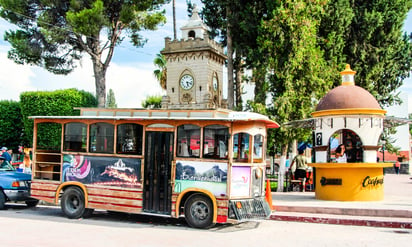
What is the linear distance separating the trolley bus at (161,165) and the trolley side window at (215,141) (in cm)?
2

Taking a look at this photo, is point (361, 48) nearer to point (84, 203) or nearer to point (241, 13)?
point (241, 13)

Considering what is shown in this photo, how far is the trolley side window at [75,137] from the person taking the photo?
469 inches

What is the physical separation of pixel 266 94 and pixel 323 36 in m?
6.51

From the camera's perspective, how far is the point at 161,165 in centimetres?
1112

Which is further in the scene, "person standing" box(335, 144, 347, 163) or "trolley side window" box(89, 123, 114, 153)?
"person standing" box(335, 144, 347, 163)

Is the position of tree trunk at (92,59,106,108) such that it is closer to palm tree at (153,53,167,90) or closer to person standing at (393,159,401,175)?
palm tree at (153,53,167,90)

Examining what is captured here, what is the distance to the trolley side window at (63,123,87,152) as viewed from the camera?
11.9 m

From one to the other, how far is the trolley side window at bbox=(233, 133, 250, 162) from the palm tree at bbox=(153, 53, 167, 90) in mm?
30847

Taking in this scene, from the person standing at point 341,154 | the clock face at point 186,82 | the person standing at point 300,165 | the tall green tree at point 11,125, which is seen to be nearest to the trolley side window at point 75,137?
the person standing at point 341,154

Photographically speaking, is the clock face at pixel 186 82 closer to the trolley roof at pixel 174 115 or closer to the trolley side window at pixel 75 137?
the trolley roof at pixel 174 115

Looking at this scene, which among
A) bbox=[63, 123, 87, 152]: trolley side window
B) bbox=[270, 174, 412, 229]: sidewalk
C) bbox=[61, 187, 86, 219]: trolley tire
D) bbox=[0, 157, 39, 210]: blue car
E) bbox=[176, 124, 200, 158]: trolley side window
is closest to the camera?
bbox=[176, 124, 200, 158]: trolley side window

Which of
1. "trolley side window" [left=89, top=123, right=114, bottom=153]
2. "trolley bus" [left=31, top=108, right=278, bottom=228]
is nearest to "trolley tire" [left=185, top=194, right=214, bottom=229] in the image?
"trolley bus" [left=31, top=108, right=278, bottom=228]

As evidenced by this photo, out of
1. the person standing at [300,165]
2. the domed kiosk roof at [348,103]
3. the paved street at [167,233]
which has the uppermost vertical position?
the domed kiosk roof at [348,103]

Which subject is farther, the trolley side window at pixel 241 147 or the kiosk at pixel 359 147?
the kiosk at pixel 359 147
